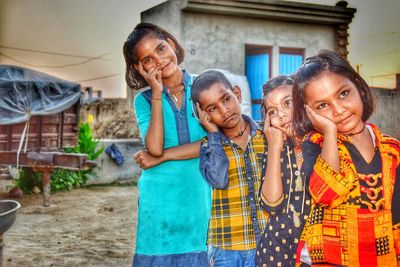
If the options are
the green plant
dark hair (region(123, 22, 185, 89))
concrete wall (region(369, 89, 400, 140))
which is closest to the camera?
dark hair (region(123, 22, 185, 89))

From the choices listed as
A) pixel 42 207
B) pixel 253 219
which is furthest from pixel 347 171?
pixel 42 207

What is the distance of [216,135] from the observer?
173 cm

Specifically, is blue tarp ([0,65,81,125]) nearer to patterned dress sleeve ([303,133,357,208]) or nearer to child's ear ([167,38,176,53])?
child's ear ([167,38,176,53])

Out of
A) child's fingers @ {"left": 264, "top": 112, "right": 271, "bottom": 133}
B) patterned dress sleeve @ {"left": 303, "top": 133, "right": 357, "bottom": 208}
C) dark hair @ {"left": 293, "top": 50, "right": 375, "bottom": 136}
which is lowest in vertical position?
patterned dress sleeve @ {"left": 303, "top": 133, "right": 357, "bottom": 208}

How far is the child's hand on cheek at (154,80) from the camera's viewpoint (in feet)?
5.90

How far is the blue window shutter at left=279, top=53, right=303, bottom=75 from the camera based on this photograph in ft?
32.3

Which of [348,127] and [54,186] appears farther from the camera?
[54,186]

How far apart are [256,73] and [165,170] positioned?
831 centimetres

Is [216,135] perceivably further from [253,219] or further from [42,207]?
[42,207]

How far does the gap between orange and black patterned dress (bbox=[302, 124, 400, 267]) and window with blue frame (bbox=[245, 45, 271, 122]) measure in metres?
8.43

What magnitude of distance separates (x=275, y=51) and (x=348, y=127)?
873cm

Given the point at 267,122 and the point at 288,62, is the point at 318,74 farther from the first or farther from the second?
the point at 288,62

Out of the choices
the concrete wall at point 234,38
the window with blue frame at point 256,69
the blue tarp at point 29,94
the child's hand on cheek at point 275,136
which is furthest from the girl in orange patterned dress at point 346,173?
the window with blue frame at point 256,69

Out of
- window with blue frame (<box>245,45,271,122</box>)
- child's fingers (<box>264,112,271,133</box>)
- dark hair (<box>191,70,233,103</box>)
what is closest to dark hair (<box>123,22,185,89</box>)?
dark hair (<box>191,70,233,103</box>)
